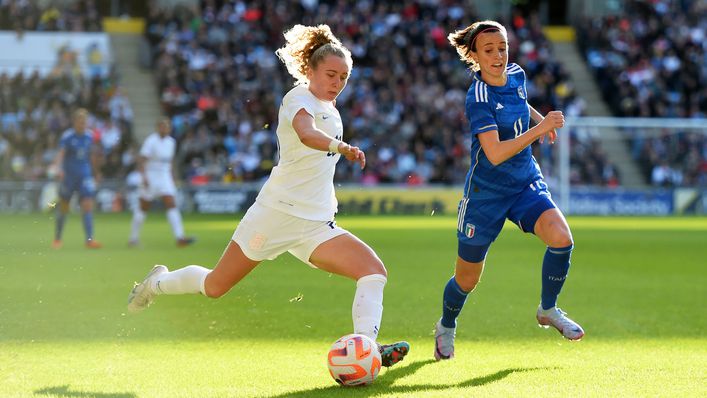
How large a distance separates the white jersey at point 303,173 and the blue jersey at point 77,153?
37.0 feet

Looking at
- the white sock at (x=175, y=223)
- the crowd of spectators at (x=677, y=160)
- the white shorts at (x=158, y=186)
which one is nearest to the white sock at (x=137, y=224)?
the white shorts at (x=158, y=186)

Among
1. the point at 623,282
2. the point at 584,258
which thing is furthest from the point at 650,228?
the point at 623,282

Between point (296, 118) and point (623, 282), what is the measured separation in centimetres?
718

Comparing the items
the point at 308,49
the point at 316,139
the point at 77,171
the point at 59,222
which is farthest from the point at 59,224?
the point at 316,139

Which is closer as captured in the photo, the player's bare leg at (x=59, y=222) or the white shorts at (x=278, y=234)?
the white shorts at (x=278, y=234)

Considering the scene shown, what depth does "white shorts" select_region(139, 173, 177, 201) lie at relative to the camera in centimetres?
1766

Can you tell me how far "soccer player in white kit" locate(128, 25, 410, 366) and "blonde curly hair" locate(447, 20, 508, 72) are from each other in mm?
984

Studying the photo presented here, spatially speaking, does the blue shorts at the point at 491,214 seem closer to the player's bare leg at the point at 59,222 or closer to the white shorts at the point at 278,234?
the white shorts at the point at 278,234

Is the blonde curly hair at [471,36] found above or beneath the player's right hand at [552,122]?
above

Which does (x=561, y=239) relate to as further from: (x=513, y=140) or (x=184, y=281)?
(x=184, y=281)

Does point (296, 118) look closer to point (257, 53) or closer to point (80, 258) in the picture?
point (80, 258)

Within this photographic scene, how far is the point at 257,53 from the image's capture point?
33062mm

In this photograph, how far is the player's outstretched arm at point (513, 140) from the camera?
6.45 metres

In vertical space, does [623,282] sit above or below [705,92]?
above
